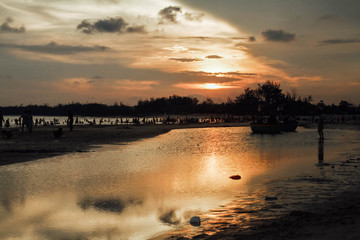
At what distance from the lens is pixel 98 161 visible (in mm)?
20297

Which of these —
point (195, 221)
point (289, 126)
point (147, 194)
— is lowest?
point (147, 194)

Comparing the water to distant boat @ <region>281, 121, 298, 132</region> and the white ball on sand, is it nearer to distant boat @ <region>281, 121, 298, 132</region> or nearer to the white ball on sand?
the white ball on sand

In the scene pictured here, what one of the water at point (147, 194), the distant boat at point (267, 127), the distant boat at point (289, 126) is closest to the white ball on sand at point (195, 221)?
the water at point (147, 194)

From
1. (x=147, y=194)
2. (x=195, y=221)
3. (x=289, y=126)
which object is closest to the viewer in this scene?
(x=195, y=221)

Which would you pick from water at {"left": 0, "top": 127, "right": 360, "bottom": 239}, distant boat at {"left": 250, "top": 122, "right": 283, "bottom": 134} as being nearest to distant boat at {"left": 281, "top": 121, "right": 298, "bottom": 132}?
distant boat at {"left": 250, "top": 122, "right": 283, "bottom": 134}

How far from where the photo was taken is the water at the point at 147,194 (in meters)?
8.52

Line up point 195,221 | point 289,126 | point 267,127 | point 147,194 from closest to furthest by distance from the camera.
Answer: point 195,221
point 147,194
point 267,127
point 289,126

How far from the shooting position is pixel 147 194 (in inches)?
478

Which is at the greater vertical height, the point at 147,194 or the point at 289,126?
the point at 289,126

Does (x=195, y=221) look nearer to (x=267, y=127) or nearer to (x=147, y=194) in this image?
(x=147, y=194)

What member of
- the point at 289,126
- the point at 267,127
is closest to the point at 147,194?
the point at 267,127

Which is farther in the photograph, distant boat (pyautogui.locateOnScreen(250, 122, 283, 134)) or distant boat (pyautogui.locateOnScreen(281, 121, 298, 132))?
distant boat (pyautogui.locateOnScreen(281, 121, 298, 132))

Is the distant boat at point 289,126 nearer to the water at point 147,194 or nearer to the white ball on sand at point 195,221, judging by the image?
the water at point 147,194

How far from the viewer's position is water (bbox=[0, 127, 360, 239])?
28.0 ft
